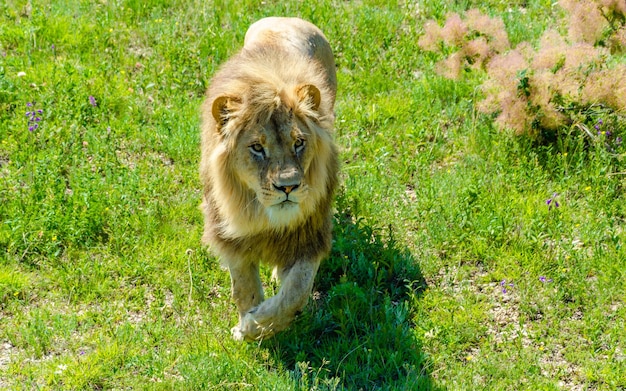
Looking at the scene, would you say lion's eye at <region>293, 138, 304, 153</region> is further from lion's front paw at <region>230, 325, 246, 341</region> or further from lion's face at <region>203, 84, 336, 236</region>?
Answer: lion's front paw at <region>230, 325, 246, 341</region>

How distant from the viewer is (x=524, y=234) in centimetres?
631

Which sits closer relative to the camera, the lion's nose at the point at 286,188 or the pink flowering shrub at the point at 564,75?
the lion's nose at the point at 286,188

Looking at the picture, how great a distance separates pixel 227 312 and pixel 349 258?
99 cm

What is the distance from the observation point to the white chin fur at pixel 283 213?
16.1 feet

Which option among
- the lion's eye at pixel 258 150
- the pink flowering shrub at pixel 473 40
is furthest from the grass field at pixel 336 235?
the lion's eye at pixel 258 150

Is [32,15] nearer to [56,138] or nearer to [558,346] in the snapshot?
[56,138]

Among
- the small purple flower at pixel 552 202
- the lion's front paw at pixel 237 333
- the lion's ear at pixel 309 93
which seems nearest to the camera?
the lion's ear at pixel 309 93

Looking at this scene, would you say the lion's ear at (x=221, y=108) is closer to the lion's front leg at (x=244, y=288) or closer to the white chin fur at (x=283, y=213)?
the white chin fur at (x=283, y=213)

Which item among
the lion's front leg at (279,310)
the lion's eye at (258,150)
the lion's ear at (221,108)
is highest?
the lion's ear at (221,108)

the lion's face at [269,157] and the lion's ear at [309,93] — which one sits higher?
the lion's ear at [309,93]

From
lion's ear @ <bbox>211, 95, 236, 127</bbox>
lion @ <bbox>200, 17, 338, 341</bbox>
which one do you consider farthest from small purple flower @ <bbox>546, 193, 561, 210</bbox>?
lion's ear @ <bbox>211, 95, 236, 127</bbox>

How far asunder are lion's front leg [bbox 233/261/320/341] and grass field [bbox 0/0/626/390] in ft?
0.84

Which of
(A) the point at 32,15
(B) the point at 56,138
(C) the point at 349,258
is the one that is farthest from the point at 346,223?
(A) the point at 32,15

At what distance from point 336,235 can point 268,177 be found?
1716 mm
